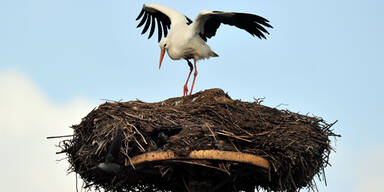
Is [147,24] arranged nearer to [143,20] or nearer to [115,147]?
[143,20]

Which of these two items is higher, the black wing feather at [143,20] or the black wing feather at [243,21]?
the black wing feather at [143,20]

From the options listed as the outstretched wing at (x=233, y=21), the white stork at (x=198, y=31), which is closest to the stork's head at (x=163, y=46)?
the white stork at (x=198, y=31)

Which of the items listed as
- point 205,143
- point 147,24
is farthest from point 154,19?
point 205,143

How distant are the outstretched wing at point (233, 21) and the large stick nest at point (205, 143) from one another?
1634 mm

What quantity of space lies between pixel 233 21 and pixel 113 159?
3173mm

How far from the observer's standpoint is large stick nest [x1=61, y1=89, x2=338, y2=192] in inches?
272

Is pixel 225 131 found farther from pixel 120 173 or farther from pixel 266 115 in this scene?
pixel 120 173

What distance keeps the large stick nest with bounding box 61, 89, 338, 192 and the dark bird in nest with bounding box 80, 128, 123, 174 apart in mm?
88

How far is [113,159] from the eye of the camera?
6852 mm

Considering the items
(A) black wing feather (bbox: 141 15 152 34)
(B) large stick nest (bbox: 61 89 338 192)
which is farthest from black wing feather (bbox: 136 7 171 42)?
(B) large stick nest (bbox: 61 89 338 192)

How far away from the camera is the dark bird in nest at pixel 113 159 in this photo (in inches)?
264

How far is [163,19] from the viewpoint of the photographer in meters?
11.1

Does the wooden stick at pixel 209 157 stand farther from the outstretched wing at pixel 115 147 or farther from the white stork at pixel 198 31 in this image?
the white stork at pixel 198 31

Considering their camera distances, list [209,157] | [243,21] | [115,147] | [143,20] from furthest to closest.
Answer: [143,20], [243,21], [209,157], [115,147]
